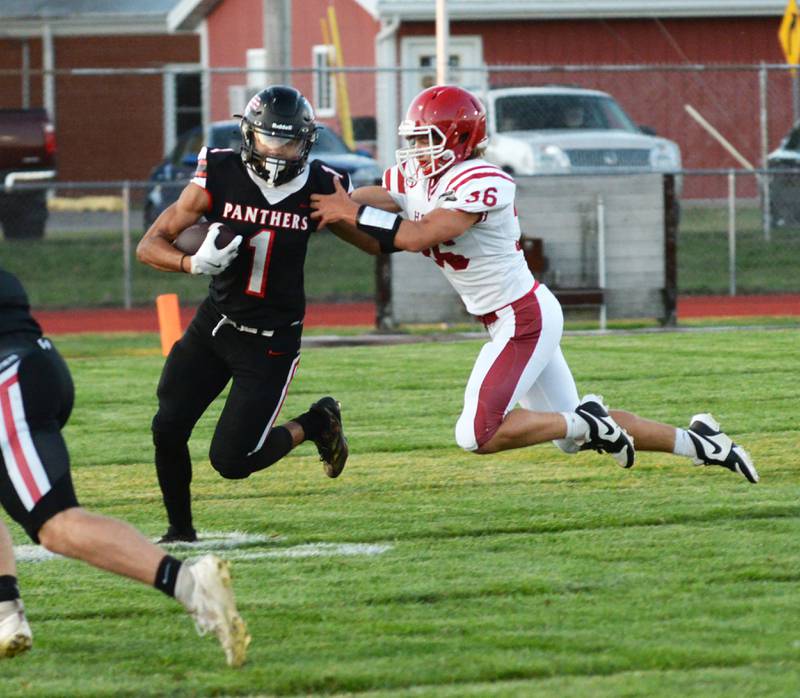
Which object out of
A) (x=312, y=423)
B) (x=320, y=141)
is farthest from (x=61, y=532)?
(x=320, y=141)

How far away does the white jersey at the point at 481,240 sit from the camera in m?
6.37

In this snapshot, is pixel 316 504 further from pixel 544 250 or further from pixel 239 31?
pixel 239 31

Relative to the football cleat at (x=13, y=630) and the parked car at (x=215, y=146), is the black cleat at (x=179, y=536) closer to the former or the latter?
the football cleat at (x=13, y=630)

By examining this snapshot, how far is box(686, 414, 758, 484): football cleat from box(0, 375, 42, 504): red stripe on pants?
319 cm

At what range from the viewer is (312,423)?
269 inches

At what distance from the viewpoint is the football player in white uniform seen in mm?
6371

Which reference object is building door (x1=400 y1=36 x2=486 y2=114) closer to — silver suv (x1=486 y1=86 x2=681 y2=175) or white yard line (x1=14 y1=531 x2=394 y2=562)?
silver suv (x1=486 y1=86 x2=681 y2=175)

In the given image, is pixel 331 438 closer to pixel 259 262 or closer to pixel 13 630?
pixel 259 262

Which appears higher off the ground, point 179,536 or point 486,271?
point 486,271

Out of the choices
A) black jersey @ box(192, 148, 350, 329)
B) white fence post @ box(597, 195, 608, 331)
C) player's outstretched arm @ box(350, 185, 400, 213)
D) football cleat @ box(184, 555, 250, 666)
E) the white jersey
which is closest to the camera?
football cleat @ box(184, 555, 250, 666)

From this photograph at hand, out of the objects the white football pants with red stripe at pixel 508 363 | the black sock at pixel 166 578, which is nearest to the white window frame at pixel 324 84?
the white football pants with red stripe at pixel 508 363

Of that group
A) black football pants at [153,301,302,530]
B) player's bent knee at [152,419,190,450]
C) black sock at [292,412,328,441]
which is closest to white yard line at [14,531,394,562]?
black football pants at [153,301,302,530]

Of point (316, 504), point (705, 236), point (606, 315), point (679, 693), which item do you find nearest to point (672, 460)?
point (316, 504)

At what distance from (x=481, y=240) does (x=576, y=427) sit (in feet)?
2.68
